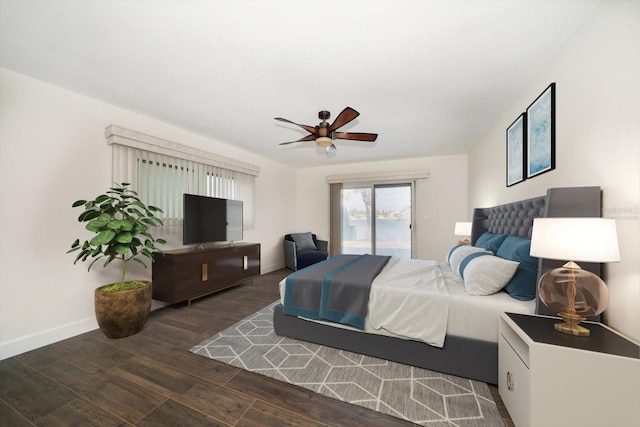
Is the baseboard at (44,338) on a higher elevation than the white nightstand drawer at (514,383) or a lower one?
lower

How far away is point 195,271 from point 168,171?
143 centimetres

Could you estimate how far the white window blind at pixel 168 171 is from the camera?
2.72 metres

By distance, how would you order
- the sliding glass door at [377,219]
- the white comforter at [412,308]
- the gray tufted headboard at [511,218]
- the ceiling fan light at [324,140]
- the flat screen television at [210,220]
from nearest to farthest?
the white comforter at [412,308] → the gray tufted headboard at [511,218] → the ceiling fan light at [324,140] → the flat screen television at [210,220] → the sliding glass door at [377,219]

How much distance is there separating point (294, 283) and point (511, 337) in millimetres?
1631

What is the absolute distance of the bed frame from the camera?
147 centimetres

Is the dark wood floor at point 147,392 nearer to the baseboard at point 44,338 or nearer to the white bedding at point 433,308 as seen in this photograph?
the baseboard at point 44,338

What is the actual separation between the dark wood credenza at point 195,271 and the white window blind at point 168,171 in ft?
1.91

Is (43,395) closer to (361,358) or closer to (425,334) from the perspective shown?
(361,358)

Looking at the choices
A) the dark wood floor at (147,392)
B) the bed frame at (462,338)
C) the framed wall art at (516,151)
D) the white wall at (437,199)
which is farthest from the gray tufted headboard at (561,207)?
the white wall at (437,199)

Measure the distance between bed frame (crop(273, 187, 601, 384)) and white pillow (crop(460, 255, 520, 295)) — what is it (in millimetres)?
191

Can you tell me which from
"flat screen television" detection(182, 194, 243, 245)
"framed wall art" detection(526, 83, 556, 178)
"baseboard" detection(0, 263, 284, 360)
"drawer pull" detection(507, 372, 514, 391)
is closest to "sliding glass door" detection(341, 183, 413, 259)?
"flat screen television" detection(182, 194, 243, 245)

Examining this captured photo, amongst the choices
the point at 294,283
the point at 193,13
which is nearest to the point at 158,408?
the point at 294,283

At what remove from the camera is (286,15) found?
58.7 inches

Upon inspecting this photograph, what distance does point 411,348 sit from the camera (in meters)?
1.82
